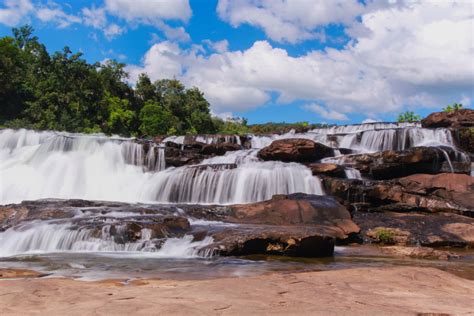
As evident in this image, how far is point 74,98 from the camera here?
52.5m

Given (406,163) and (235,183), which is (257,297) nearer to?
(235,183)

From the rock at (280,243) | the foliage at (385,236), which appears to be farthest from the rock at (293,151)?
the rock at (280,243)

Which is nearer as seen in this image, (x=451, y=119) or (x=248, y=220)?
(x=248, y=220)

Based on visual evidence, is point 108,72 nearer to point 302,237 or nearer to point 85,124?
point 85,124

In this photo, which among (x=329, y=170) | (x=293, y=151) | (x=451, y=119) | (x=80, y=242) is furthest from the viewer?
(x=451, y=119)

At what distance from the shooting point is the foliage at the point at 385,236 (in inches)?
595

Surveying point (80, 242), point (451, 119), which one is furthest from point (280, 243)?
point (451, 119)

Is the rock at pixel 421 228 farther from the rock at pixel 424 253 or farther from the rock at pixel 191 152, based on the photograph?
the rock at pixel 191 152

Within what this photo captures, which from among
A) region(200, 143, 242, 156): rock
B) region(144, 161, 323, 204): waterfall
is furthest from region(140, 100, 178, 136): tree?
region(144, 161, 323, 204): waterfall

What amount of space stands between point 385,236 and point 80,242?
31.9ft

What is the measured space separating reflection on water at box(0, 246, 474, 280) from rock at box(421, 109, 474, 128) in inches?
745

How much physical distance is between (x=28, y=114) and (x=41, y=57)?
25.5 ft

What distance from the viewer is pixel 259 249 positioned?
12.0m

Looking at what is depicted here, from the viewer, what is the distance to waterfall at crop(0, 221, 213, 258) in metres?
12.1
